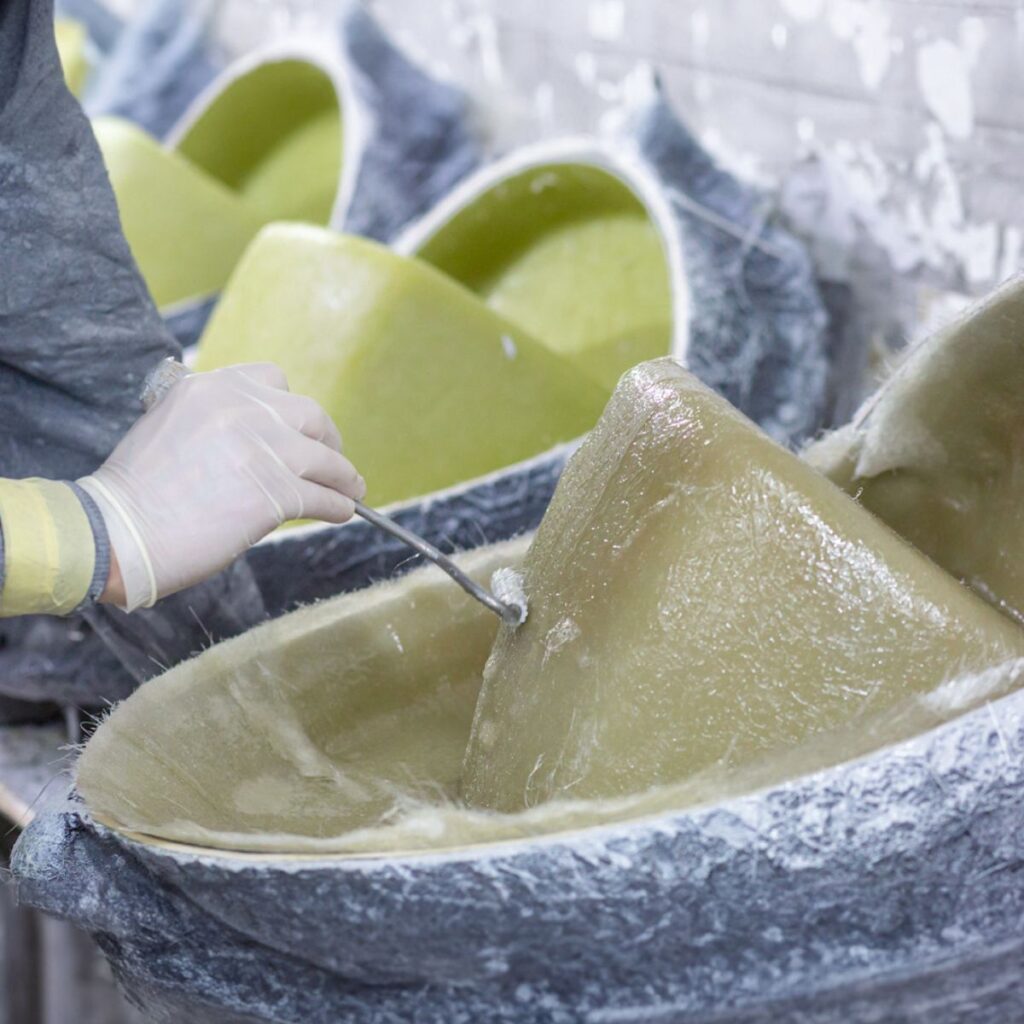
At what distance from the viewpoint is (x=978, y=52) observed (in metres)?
1.14

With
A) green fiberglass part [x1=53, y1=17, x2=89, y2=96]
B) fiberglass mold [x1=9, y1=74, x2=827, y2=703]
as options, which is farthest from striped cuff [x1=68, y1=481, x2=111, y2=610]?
green fiberglass part [x1=53, y1=17, x2=89, y2=96]

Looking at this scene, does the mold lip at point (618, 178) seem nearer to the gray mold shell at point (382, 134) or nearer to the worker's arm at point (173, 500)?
the gray mold shell at point (382, 134)

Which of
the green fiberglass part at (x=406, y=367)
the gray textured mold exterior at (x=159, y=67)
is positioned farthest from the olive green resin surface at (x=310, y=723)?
the gray textured mold exterior at (x=159, y=67)

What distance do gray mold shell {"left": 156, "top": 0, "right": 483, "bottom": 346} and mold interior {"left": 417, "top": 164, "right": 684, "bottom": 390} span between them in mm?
218

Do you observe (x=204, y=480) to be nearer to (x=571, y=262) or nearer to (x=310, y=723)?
(x=310, y=723)

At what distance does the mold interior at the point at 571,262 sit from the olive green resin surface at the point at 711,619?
0.65 m

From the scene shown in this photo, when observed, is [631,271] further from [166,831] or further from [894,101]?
[166,831]

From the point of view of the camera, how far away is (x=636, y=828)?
0.56 meters

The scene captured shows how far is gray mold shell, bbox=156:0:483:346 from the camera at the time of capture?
5.85ft

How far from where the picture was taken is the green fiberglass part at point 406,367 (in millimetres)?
1193

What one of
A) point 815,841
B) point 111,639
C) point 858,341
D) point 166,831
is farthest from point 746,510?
point 858,341

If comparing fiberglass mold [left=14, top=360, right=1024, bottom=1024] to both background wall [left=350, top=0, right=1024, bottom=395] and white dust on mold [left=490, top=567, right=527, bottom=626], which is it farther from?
background wall [left=350, top=0, right=1024, bottom=395]

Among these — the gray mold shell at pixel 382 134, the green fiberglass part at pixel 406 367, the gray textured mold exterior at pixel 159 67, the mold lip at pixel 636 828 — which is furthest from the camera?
the gray textured mold exterior at pixel 159 67

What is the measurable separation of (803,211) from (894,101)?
171 millimetres
